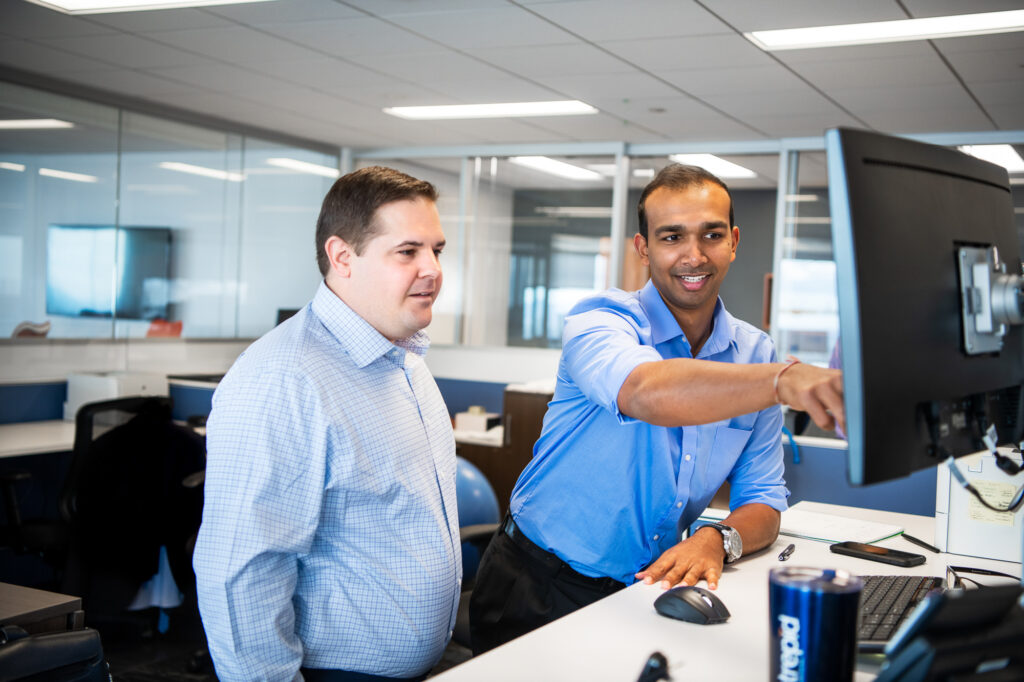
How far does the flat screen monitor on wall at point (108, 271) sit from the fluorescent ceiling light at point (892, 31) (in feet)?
12.7

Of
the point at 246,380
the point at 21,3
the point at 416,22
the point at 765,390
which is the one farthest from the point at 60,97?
the point at 765,390

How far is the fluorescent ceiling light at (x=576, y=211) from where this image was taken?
22.2ft

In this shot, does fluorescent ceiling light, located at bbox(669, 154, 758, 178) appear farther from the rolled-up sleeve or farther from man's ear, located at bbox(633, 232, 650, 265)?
the rolled-up sleeve

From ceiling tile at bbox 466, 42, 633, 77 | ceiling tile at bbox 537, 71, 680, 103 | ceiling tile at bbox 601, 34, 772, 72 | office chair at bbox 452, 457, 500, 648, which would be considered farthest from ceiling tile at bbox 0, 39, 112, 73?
office chair at bbox 452, 457, 500, 648

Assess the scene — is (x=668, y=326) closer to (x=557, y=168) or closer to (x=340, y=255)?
(x=340, y=255)

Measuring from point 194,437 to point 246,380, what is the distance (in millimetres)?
2223

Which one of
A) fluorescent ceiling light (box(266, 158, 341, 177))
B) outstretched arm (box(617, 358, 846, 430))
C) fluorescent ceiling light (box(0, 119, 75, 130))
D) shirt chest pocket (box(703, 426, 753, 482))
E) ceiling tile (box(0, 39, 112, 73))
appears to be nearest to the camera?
outstretched arm (box(617, 358, 846, 430))

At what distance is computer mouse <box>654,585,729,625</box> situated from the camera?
1.22 m

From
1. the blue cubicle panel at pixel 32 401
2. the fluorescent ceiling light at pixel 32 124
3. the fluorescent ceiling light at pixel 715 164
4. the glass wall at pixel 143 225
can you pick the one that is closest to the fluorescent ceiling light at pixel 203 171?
the glass wall at pixel 143 225

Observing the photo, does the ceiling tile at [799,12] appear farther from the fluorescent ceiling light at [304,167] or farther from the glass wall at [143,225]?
the fluorescent ceiling light at [304,167]

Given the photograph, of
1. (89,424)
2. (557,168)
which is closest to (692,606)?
(89,424)

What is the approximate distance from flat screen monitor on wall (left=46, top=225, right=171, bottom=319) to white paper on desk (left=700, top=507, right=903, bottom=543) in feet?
14.6

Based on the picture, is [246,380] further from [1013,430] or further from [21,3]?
[21,3]

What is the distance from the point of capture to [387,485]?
1.42m
